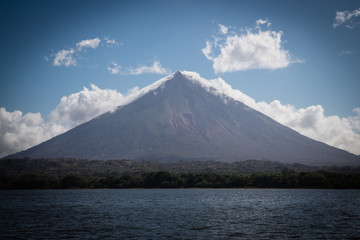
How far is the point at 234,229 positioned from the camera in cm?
3759

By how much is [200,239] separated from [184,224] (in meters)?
9.64

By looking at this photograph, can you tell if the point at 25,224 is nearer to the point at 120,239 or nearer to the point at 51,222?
the point at 51,222

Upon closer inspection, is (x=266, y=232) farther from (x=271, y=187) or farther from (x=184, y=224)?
(x=271, y=187)

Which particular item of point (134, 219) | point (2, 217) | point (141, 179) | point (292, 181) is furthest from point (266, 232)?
point (141, 179)

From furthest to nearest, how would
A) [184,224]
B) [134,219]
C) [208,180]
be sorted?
[208,180]
[134,219]
[184,224]

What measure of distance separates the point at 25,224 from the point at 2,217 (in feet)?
31.6

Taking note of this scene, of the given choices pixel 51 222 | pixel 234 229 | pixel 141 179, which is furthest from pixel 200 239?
pixel 141 179

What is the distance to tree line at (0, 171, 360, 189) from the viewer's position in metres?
127

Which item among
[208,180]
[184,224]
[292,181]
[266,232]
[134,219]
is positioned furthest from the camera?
[208,180]

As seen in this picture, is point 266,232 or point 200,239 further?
point 266,232

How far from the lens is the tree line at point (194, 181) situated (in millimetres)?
127250

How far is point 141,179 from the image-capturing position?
144 metres

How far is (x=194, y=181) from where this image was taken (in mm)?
139500

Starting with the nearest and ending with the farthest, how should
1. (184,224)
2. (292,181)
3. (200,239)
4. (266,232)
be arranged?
(200,239), (266,232), (184,224), (292,181)
